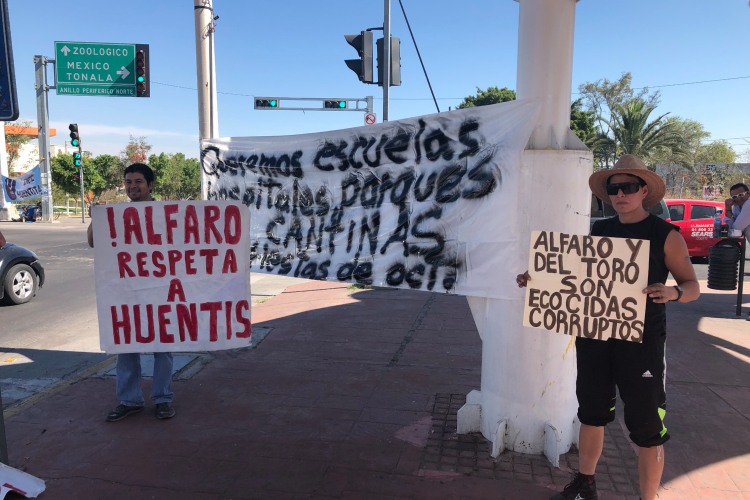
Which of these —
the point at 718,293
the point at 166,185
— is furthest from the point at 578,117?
the point at 166,185

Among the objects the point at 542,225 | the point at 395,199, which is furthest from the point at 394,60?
the point at 542,225

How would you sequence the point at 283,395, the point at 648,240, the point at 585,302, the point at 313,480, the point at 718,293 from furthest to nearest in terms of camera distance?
1. the point at 718,293
2. the point at 283,395
3. the point at 313,480
4. the point at 585,302
5. the point at 648,240

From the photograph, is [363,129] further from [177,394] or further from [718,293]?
[718,293]

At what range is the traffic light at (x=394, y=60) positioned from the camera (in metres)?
10.1

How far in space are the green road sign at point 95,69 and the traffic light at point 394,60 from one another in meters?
12.6

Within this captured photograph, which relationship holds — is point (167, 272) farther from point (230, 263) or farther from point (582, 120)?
point (582, 120)

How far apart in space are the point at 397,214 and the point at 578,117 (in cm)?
3672

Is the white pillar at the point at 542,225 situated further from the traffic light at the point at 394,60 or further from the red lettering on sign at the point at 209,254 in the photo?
the traffic light at the point at 394,60

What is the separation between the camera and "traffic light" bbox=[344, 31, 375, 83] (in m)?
9.77

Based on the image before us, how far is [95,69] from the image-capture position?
63.7 ft

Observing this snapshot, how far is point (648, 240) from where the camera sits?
2469 mm

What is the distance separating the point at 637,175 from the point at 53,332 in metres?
7.09

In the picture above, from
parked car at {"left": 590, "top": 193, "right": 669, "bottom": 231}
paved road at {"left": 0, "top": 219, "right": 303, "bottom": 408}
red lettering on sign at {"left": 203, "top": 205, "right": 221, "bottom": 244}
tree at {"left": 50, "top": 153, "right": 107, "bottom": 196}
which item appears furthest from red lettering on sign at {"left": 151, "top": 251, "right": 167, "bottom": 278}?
tree at {"left": 50, "top": 153, "right": 107, "bottom": 196}

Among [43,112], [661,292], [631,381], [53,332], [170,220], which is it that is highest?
[43,112]
